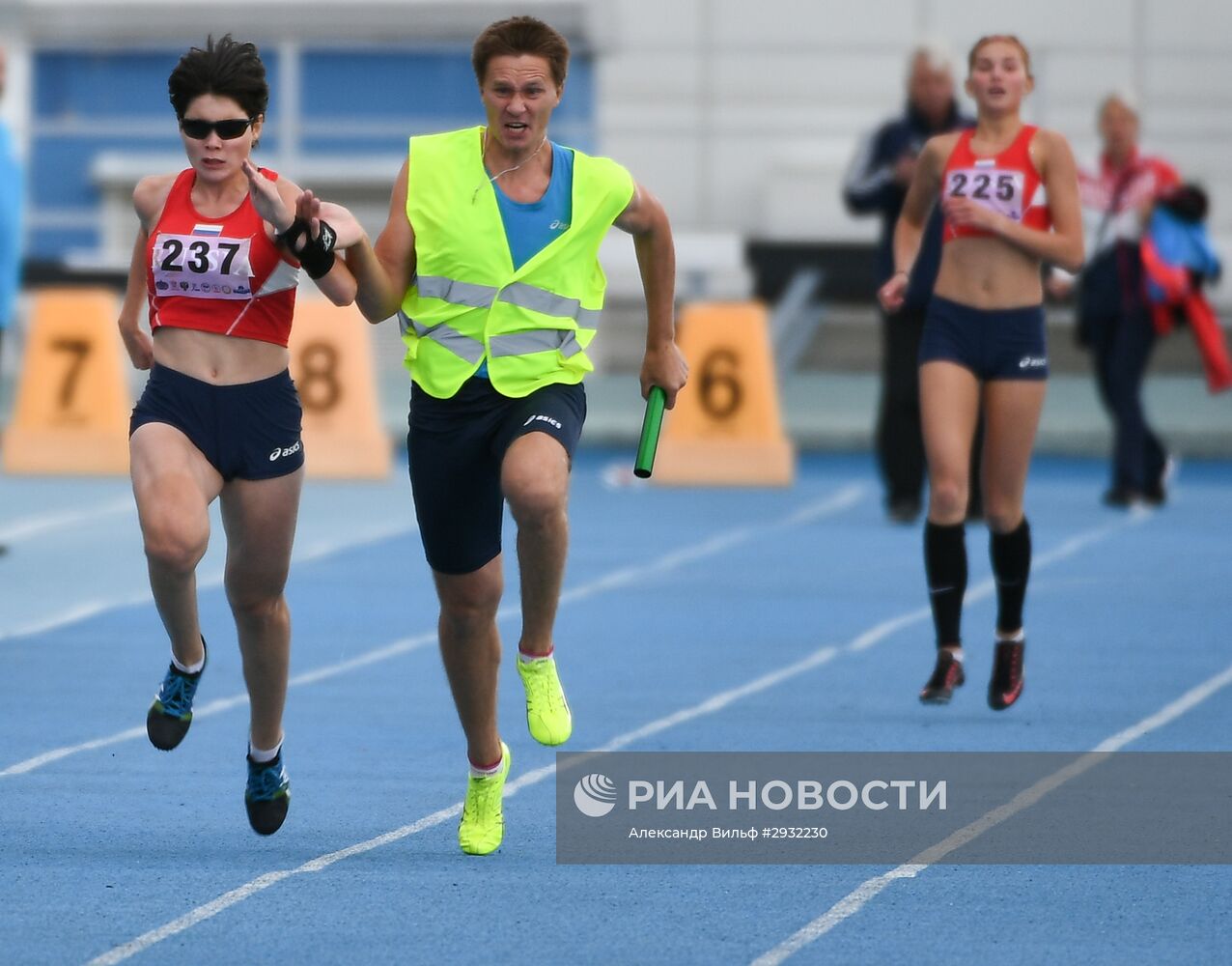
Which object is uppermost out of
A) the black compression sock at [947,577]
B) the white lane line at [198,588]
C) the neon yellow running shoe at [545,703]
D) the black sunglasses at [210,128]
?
the black sunglasses at [210,128]

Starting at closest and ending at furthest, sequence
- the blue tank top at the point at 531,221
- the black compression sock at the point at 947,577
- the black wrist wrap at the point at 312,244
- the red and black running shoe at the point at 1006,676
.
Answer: the black wrist wrap at the point at 312,244 → the blue tank top at the point at 531,221 → the red and black running shoe at the point at 1006,676 → the black compression sock at the point at 947,577

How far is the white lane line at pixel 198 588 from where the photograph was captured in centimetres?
1013

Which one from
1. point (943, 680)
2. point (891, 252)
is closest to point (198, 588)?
point (891, 252)

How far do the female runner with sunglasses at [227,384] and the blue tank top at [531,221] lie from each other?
44 centimetres

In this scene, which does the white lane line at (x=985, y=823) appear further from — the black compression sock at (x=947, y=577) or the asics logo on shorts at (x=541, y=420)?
the asics logo on shorts at (x=541, y=420)

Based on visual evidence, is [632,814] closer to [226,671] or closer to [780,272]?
[226,671]

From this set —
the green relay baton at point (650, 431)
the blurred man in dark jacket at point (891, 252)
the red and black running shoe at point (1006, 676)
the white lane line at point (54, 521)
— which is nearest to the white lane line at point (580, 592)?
the blurred man in dark jacket at point (891, 252)

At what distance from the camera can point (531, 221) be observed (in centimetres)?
600

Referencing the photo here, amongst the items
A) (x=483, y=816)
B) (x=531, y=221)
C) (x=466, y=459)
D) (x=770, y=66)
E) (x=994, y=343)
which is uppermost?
(x=531, y=221)

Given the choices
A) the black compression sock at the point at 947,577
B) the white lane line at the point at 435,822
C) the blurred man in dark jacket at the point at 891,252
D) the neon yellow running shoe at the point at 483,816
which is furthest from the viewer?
the blurred man in dark jacket at the point at 891,252

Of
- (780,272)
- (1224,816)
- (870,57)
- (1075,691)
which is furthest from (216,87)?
(870,57)

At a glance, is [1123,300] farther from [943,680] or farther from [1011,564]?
[943,680]

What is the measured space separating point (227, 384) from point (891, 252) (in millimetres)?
7661

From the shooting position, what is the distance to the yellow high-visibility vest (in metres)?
5.94
